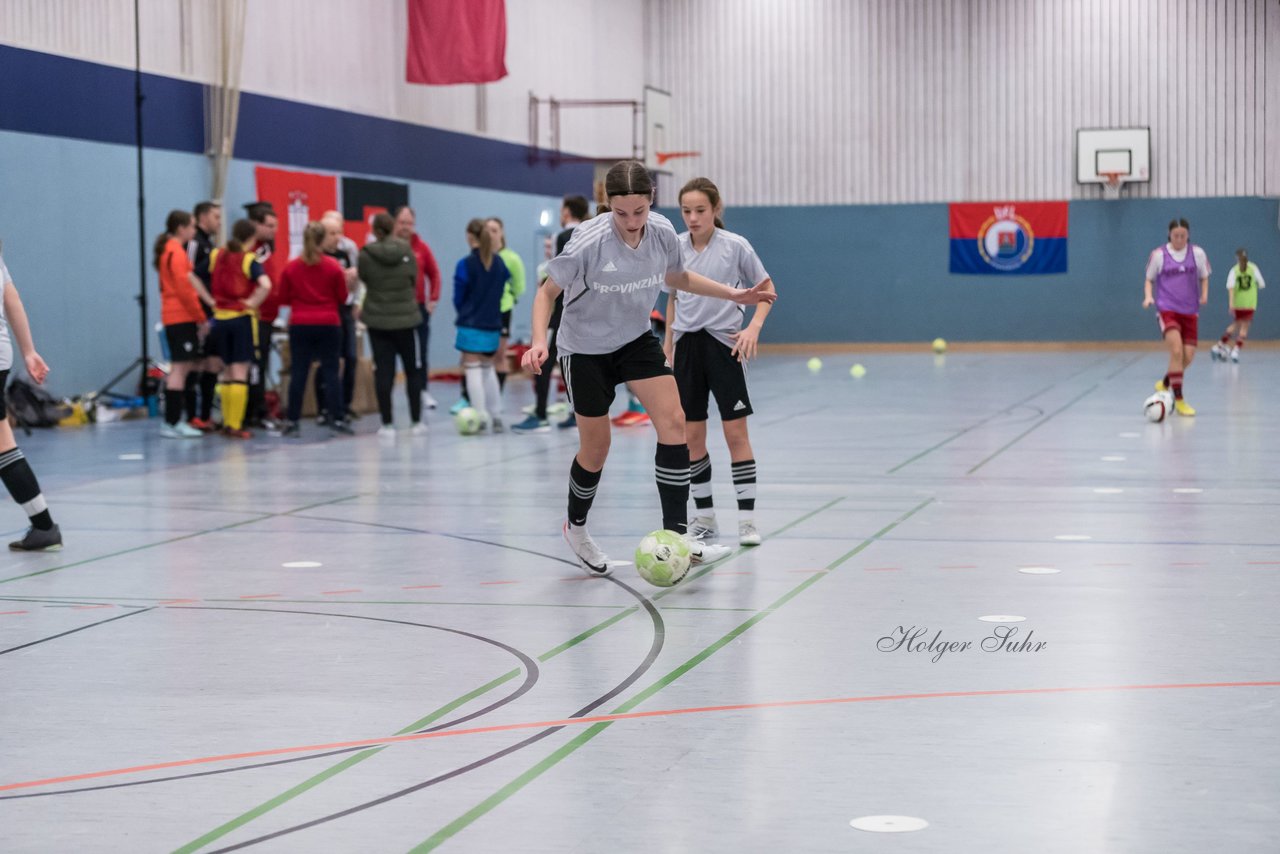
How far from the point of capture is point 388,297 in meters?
13.4

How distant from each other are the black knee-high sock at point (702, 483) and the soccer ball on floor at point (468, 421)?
6029 millimetres

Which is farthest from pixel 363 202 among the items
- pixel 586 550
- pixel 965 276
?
pixel 586 550

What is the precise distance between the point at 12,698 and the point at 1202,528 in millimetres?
5705

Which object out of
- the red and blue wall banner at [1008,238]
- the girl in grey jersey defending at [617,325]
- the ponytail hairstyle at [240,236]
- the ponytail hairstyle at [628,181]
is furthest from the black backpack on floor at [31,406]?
the red and blue wall banner at [1008,238]

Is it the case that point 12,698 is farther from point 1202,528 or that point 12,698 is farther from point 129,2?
point 129,2

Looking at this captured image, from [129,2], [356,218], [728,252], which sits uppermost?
[129,2]

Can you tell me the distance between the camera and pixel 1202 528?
790cm

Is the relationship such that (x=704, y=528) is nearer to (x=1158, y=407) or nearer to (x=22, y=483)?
(x=22, y=483)

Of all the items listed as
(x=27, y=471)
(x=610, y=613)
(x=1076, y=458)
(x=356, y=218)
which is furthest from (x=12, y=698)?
(x=356, y=218)

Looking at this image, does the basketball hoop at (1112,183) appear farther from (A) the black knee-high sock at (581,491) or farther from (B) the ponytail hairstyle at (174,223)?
(A) the black knee-high sock at (581,491)

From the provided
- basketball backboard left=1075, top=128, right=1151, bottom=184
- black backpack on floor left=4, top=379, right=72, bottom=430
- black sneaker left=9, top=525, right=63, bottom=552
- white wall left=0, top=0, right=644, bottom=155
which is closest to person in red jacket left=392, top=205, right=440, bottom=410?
black backpack on floor left=4, top=379, right=72, bottom=430

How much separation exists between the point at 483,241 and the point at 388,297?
3.11 ft

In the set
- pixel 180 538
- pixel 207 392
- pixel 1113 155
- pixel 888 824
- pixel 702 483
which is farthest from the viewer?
pixel 1113 155

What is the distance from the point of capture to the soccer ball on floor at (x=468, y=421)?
13547 millimetres
